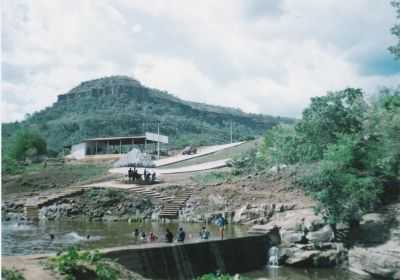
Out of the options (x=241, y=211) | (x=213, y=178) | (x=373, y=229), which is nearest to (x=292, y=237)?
(x=373, y=229)

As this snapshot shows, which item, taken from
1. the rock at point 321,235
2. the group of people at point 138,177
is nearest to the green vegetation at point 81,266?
the rock at point 321,235

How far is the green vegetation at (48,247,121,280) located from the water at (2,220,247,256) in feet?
26.1

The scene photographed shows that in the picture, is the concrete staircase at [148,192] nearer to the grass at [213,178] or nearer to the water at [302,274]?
the grass at [213,178]

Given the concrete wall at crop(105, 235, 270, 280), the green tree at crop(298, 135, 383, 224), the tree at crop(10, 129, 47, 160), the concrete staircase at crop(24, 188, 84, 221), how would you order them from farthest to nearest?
the tree at crop(10, 129, 47, 160) → the concrete staircase at crop(24, 188, 84, 221) → the green tree at crop(298, 135, 383, 224) → the concrete wall at crop(105, 235, 270, 280)

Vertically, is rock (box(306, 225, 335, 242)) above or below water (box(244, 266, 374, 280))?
above

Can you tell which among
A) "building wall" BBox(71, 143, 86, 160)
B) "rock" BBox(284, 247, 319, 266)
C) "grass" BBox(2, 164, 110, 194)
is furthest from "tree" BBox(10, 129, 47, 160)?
"rock" BBox(284, 247, 319, 266)

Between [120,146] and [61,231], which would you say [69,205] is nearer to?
[61,231]

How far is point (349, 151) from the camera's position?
22047 mm

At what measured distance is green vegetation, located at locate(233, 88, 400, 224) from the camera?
67.5ft

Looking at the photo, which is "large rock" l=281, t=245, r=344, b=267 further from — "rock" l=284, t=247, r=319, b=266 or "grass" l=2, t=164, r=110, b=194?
"grass" l=2, t=164, r=110, b=194

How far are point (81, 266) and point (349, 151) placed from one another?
1578cm

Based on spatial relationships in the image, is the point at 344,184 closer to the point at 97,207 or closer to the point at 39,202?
the point at 97,207

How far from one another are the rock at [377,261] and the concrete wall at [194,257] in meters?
3.68

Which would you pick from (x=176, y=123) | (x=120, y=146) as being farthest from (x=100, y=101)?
(x=120, y=146)
